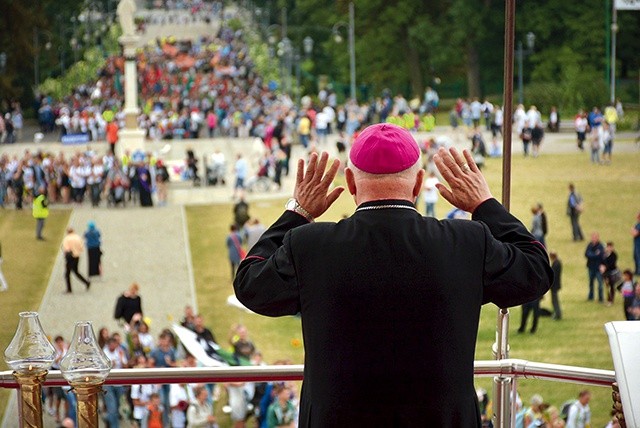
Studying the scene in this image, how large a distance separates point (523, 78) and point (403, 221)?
2138 inches

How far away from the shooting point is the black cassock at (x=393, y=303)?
3.14 metres

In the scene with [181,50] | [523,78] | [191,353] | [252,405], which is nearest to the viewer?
[252,405]

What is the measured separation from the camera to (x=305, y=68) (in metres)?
64.3

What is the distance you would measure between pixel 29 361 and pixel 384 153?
1.37 meters

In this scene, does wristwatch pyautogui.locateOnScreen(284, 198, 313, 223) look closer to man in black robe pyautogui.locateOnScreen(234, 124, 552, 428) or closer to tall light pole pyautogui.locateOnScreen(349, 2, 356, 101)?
man in black robe pyautogui.locateOnScreen(234, 124, 552, 428)

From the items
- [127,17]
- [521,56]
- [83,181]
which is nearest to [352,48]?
[521,56]

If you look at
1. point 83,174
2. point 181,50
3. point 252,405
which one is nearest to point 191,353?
point 252,405

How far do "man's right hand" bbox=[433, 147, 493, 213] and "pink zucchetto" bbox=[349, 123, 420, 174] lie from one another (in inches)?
7.8

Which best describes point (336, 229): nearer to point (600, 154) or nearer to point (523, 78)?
point (600, 154)

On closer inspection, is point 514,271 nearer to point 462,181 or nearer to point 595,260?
point 462,181

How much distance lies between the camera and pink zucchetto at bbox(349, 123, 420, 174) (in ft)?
10.5

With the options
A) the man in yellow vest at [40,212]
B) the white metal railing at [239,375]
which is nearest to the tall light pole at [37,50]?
the man in yellow vest at [40,212]

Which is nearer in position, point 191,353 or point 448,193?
point 448,193

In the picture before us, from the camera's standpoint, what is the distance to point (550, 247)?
84.1 ft
